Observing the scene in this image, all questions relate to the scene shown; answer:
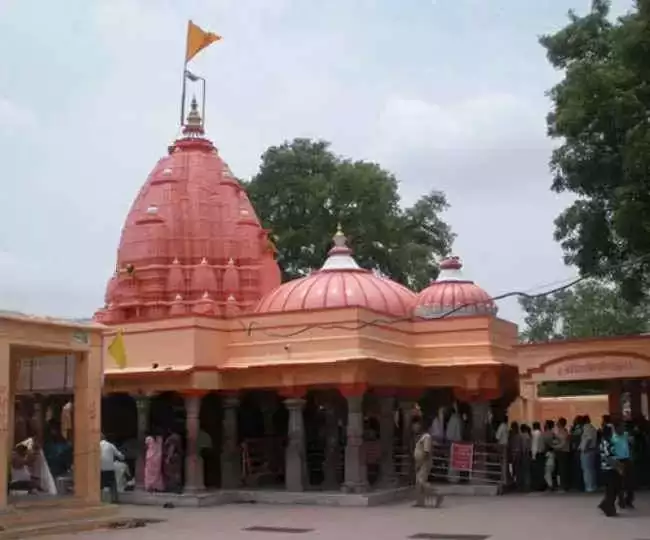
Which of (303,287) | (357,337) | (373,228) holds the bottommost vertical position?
(357,337)

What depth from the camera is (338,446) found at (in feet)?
61.7

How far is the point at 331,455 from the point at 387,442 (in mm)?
1099

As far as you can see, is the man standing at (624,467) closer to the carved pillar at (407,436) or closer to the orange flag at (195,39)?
the carved pillar at (407,436)

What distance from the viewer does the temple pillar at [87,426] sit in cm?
1440

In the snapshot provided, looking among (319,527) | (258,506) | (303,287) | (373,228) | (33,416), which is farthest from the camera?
(373,228)

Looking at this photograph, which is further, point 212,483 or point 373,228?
point 373,228

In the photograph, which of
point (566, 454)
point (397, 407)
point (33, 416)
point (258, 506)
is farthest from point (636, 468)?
point (33, 416)

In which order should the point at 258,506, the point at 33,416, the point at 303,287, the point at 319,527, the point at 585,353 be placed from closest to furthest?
the point at 319,527 → the point at 258,506 → the point at 585,353 → the point at 303,287 → the point at 33,416

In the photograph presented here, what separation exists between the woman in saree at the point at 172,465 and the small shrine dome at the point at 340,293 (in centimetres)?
312

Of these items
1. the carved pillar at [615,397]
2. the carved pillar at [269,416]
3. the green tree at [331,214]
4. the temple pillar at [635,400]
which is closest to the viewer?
the carved pillar at [615,397]

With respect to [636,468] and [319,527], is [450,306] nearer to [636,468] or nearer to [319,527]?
[636,468]

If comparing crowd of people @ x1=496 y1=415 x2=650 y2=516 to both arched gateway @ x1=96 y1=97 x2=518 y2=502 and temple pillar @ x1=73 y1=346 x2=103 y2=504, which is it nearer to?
arched gateway @ x1=96 y1=97 x2=518 y2=502

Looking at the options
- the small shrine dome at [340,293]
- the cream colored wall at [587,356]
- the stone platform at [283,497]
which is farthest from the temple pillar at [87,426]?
the cream colored wall at [587,356]

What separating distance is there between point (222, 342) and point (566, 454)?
6789 mm
